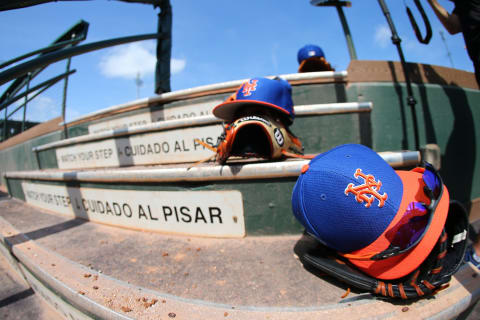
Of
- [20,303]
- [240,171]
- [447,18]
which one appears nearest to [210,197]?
[240,171]

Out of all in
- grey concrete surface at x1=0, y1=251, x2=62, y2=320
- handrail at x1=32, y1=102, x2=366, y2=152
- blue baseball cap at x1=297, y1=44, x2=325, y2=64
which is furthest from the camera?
blue baseball cap at x1=297, y1=44, x2=325, y2=64

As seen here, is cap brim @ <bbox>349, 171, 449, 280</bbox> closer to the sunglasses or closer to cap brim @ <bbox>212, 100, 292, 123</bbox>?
the sunglasses

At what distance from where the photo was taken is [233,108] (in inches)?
61.4

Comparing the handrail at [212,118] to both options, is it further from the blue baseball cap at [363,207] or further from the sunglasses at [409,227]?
the sunglasses at [409,227]

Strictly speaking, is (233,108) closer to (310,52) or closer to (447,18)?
(447,18)

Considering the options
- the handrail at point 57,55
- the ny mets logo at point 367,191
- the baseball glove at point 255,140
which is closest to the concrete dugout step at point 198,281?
the ny mets logo at point 367,191

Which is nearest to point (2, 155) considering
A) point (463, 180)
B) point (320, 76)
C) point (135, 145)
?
point (135, 145)

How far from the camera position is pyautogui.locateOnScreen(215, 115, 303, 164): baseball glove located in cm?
135

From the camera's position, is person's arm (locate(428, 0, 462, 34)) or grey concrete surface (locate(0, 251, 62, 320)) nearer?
grey concrete surface (locate(0, 251, 62, 320))

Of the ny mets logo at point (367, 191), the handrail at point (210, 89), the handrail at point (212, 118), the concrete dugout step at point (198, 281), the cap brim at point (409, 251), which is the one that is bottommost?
the concrete dugout step at point (198, 281)

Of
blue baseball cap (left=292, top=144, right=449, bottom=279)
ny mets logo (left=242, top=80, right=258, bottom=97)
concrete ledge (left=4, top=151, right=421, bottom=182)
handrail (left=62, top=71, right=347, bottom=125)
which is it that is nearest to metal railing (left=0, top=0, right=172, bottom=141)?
handrail (left=62, top=71, right=347, bottom=125)

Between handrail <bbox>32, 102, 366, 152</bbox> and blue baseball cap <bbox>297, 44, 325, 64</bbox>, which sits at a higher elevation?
blue baseball cap <bbox>297, 44, 325, 64</bbox>

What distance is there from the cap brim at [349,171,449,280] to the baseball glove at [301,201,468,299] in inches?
1.3

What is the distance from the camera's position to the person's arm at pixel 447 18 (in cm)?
151
